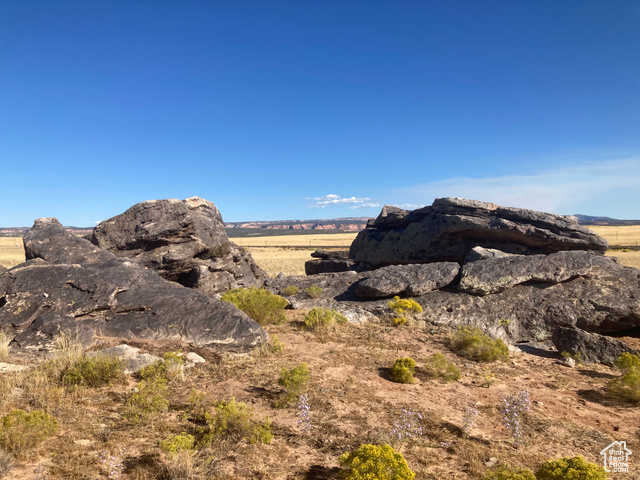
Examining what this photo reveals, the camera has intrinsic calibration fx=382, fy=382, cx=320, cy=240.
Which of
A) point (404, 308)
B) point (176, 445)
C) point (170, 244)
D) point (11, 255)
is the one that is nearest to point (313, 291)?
point (404, 308)

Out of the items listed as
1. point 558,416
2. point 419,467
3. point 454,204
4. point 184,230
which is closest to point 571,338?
point 558,416

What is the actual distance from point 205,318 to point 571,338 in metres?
8.87

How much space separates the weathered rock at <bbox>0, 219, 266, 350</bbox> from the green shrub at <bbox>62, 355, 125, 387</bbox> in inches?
51.6

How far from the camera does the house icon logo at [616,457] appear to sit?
4.59 metres

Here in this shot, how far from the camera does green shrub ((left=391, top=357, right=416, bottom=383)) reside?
7.27m

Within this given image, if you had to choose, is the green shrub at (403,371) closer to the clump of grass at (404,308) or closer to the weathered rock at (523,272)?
the clump of grass at (404,308)

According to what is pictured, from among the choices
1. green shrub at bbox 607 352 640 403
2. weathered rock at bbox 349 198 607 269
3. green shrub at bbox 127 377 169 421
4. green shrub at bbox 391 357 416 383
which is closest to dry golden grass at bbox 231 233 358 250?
weathered rock at bbox 349 198 607 269

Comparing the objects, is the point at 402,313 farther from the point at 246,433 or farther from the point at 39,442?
the point at 39,442

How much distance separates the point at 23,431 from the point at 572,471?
5.85 m

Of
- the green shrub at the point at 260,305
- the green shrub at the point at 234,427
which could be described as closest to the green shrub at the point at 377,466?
the green shrub at the point at 234,427

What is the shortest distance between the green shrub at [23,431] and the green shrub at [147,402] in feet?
3.04

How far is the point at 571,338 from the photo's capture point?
9.38 meters

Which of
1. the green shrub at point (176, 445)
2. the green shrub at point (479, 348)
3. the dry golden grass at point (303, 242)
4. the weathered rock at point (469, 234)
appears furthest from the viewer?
the dry golden grass at point (303, 242)

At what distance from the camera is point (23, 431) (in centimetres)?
431
